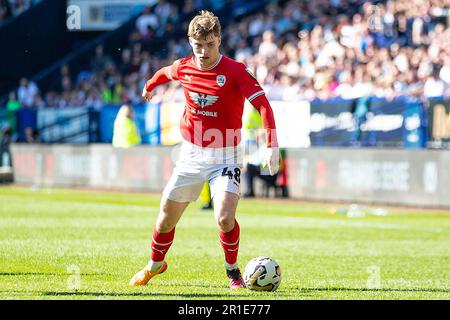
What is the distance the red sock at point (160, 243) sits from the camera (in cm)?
1087

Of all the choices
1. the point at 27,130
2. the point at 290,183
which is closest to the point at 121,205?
the point at 290,183

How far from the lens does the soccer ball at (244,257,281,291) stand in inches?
419

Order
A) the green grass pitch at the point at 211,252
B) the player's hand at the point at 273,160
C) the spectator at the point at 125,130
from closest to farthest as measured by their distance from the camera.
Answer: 1. the player's hand at the point at 273,160
2. the green grass pitch at the point at 211,252
3. the spectator at the point at 125,130

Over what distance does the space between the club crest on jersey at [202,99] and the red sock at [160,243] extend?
4.05ft

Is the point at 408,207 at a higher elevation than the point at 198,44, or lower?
lower

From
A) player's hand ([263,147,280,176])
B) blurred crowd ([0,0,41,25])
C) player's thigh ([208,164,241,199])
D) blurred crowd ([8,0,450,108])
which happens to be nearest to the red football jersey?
player's thigh ([208,164,241,199])

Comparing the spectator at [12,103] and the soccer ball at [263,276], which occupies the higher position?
the spectator at [12,103]

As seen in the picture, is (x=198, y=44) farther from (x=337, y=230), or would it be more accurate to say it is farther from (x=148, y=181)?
(x=148, y=181)

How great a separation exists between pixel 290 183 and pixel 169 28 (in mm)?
12039

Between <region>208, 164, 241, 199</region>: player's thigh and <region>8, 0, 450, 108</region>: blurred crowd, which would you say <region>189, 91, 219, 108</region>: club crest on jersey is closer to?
<region>208, 164, 241, 199</region>: player's thigh

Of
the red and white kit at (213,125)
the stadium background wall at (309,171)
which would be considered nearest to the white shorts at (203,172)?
the red and white kit at (213,125)

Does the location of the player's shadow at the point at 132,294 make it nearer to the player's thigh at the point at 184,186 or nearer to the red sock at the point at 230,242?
the red sock at the point at 230,242

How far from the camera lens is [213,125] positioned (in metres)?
10.7

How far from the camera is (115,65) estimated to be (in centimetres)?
3788
